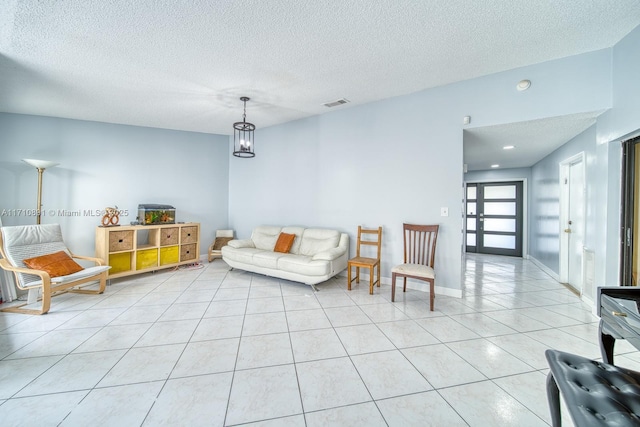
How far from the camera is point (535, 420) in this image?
1.33 m

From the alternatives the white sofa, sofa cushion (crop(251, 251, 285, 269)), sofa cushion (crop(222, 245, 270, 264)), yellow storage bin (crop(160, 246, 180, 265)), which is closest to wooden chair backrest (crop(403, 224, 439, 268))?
the white sofa

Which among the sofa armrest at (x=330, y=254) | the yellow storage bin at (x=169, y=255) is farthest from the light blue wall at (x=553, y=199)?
the yellow storage bin at (x=169, y=255)

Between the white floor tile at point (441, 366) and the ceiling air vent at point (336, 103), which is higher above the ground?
the ceiling air vent at point (336, 103)

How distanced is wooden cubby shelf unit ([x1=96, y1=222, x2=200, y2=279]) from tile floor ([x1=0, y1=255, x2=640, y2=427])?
74 cm

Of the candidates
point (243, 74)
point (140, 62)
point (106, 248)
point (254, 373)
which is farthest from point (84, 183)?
point (254, 373)

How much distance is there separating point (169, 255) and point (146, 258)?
36 centimetres

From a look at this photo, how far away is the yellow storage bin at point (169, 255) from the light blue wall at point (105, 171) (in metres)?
0.84

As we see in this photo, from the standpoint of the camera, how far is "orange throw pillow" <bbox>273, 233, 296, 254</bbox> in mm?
4025

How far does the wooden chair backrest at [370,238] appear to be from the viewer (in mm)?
3541

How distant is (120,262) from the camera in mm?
3832

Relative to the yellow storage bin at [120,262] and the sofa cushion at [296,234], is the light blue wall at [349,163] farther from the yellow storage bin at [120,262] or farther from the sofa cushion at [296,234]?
the yellow storage bin at [120,262]

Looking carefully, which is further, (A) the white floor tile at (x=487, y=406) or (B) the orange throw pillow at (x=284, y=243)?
(B) the orange throw pillow at (x=284, y=243)

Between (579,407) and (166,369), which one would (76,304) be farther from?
(579,407)

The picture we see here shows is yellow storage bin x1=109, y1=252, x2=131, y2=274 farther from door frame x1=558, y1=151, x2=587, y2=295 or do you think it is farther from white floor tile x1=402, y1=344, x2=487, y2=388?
door frame x1=558, y1=151, x2=587, y2=295
